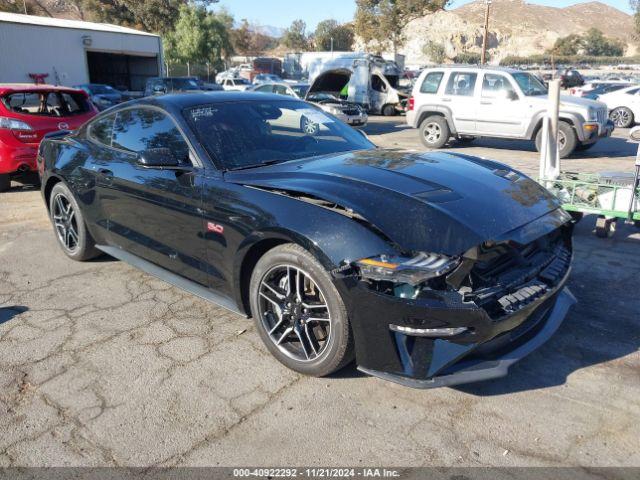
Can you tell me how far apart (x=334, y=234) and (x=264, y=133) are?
1472 mm

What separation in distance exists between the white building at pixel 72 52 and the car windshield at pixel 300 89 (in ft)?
51.5

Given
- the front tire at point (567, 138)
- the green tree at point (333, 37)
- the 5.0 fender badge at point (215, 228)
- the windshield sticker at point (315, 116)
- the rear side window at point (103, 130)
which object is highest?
the green tree at point (333, 37)

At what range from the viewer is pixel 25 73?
87.5 ft

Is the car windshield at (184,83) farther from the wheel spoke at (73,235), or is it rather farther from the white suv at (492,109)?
the wheel spoke at (73,235)

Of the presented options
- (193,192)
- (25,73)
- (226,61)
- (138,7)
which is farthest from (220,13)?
(193,192)

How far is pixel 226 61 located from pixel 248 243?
5774 cm

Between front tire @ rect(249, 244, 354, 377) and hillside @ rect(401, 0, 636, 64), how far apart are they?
11771cm

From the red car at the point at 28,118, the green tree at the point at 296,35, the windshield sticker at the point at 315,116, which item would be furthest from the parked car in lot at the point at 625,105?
the green tree at the point at 296,35

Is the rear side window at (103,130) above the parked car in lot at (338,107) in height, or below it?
below

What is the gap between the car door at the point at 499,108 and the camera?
1149 centimetres

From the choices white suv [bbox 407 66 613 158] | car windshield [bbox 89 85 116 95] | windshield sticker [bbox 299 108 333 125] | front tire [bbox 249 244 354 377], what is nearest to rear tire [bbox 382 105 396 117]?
white suv [bbox 407 66 613 158]

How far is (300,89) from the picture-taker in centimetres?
1902

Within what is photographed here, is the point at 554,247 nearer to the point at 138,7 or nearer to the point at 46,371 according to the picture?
the point at 46,371

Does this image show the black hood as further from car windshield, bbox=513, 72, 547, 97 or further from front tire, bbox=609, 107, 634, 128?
front tire, bbox=609, 107, 634, 128
